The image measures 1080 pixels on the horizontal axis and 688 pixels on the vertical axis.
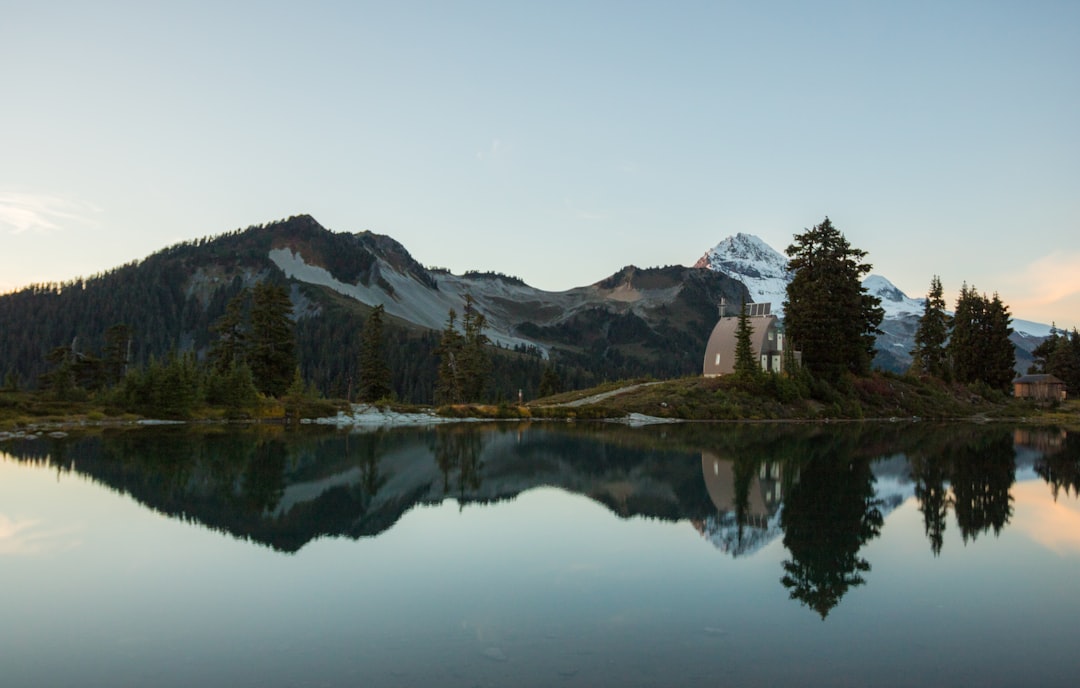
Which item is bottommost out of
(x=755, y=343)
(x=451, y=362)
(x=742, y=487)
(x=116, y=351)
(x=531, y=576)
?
(x=531, y=576)

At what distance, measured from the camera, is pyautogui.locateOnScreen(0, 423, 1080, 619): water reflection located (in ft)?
53.9

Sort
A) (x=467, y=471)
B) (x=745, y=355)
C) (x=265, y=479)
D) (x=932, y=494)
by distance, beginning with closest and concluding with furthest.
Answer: (x=932, y=494), (x=265, y=479), (x=467, y=471), (x=745, y=355)

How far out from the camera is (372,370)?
77.8 meters

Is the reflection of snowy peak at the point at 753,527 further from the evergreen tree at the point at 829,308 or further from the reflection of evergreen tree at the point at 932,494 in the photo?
the evergreen tree at the point at 829,308

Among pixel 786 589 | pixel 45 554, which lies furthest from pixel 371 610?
pixel 45 554

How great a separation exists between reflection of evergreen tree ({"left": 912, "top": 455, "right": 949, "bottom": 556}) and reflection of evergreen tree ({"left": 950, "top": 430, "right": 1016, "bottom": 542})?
1.21 feet

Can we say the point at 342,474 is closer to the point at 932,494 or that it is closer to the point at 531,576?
the point at 531,576

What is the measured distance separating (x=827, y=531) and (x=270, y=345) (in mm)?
60219

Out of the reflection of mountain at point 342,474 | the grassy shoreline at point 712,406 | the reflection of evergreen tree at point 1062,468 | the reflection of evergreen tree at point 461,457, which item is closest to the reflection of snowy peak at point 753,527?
the reflection of mountain at point 342,474

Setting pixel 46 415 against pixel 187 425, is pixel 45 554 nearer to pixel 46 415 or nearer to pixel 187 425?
pixel 187 425

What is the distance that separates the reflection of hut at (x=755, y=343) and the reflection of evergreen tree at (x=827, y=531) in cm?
5157

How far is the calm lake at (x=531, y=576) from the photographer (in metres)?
8.59

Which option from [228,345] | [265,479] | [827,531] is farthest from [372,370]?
[827,531]

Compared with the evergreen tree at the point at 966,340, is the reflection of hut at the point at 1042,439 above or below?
below
